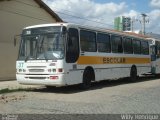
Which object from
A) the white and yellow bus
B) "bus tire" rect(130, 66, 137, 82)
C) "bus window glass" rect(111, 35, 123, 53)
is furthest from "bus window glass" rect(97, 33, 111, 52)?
"bus tire" rect(130, 66, 137, 82)

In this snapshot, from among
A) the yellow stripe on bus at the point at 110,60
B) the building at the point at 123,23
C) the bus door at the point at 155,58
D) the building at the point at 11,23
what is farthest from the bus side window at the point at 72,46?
the building at the point at 123,23

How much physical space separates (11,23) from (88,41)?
9.13 metres

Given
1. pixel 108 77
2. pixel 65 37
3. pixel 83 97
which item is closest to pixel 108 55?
pixel 108 77

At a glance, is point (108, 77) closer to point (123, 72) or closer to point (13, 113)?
point (123, 72)

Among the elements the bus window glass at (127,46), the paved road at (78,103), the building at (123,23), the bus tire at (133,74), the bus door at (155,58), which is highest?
the building at (123,23)

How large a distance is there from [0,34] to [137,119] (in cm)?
1641

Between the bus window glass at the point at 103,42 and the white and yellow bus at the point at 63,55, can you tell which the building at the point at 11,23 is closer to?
the bus window glass at the point at 103,42

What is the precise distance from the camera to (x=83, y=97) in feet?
49.8

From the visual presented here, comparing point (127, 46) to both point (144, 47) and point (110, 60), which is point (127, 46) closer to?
point (110, 60)

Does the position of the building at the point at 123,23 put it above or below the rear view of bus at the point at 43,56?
above

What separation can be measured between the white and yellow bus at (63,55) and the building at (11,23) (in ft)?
25.2

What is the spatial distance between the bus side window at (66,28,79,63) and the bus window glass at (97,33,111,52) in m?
2.41

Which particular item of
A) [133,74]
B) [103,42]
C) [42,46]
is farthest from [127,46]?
[42,46]

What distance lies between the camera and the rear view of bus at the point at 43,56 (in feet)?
53.4
